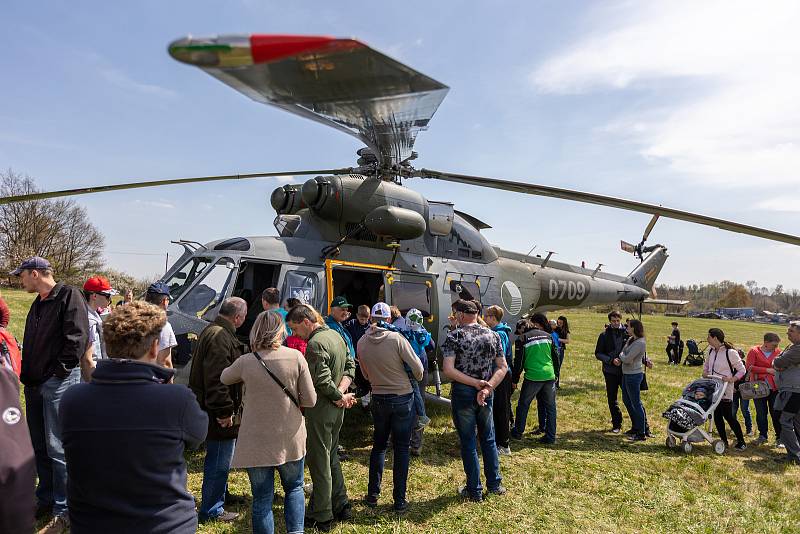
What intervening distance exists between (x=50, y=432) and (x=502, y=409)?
4.42m

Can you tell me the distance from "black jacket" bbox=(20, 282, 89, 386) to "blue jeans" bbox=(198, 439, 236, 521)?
4.05 feet

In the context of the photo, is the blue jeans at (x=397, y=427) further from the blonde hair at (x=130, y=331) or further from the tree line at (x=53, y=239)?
the tree line at (x=53, y=239)

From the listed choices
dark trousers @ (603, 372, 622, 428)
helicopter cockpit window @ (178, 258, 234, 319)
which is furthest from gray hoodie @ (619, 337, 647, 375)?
helicopter cockpit window @ (178, 258, 234, 319)

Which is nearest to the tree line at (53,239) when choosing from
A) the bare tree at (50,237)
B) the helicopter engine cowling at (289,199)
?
the bare tree at (50,237)

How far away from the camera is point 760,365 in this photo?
282 inches

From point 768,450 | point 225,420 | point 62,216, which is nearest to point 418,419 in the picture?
point 225,420

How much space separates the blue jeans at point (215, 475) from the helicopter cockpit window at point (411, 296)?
12.0ft

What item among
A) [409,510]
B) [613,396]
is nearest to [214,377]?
[409,510]

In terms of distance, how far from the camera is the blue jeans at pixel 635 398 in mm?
6832

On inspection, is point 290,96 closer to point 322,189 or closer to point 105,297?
point 105,297

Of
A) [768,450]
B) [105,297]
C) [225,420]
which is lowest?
[768,450]

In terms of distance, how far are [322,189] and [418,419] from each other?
3.50m

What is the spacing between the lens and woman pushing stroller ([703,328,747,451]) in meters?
6.64

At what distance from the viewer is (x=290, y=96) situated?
12.0 ft
